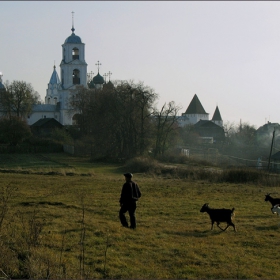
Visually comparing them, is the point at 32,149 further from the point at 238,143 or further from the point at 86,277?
the point at 86,277

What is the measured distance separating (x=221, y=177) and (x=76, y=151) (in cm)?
3296

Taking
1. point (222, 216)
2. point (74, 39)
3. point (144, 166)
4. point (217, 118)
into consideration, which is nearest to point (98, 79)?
point (74, 39)

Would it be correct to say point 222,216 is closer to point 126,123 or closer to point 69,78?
point 126,123

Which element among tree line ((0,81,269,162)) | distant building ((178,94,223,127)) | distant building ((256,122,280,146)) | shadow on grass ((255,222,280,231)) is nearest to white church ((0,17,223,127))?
tree line ((0,81,269,162))

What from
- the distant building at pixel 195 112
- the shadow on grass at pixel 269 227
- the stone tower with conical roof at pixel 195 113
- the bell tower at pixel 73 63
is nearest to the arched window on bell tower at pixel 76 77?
the bell tower at pixel 73 63

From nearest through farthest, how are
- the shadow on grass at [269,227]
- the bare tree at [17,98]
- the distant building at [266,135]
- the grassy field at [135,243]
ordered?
the grassy field at [135,243] → the shadow on grass at [269,227] → the bare tree at [17,98] → the distant building at [266,135]

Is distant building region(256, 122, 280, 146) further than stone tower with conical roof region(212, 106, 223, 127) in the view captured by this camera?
No

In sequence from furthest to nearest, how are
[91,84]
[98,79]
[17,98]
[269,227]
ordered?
1. [91,84]
2. [98,79]
3. [17,98]
4. [269,227]

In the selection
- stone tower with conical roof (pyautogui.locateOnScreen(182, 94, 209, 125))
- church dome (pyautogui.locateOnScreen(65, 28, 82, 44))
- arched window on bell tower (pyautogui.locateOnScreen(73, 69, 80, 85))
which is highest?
church dome (pyautogui.locateOnScreen(65, 28, 82, 44))

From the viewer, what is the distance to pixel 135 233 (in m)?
12.3

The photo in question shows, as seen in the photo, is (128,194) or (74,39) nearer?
(128,194)

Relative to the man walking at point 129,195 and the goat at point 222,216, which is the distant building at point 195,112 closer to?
the goat at point 222,216

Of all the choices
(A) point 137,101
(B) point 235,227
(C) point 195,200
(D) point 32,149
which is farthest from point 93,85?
(B) point 235,227

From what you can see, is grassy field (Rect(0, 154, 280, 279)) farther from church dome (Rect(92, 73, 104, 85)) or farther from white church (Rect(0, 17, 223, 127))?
church dome (Rect(92, 73, 104, 85))
